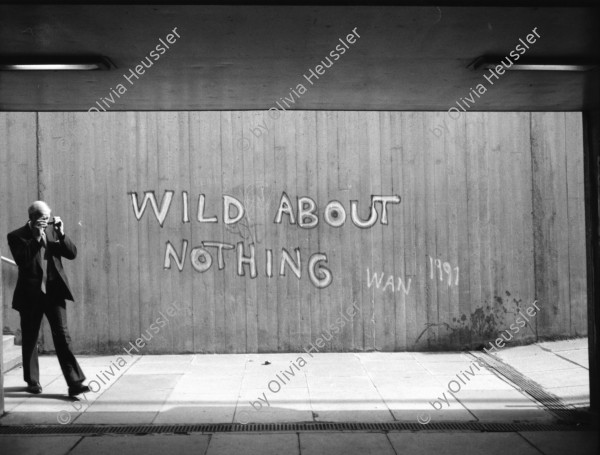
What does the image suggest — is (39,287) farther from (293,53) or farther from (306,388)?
(293,53)

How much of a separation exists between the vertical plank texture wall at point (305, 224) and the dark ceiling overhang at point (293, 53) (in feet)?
7.25

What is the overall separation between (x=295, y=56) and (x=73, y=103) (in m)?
2.89

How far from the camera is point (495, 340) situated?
899 cm

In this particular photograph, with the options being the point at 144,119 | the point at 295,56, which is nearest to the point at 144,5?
the point at 295,56

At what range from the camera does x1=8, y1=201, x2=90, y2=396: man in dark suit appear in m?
6.46

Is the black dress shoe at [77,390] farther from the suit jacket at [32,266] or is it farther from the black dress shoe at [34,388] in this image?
the suit jacket at [32,266]

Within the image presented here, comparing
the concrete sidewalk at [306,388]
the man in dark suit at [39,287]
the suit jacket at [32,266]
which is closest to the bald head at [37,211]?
the man in dark suit at [39,287]

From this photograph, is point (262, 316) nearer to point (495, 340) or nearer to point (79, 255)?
point (79, 255)

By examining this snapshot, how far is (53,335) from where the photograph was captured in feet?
21.5

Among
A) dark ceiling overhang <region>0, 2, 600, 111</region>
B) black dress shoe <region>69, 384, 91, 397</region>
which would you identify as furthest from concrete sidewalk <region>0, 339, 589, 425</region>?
dark ceiling overhang <region>0, 2, 600, 111</region>

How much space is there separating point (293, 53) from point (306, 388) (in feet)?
12.8

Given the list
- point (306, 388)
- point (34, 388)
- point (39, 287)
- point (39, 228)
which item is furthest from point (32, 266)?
point (306, 388)

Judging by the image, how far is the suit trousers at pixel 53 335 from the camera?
6.43 metres

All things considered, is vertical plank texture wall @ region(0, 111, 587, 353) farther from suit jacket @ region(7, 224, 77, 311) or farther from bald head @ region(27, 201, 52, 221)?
bald head @ region(27, 201, 52, 221)
